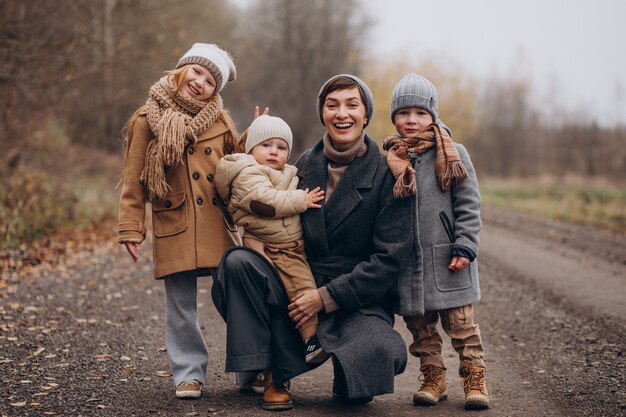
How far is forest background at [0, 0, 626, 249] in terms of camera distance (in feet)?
36.2

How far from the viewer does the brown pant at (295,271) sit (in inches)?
155

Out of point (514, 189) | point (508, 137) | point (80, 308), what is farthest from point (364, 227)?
point (508, 137)

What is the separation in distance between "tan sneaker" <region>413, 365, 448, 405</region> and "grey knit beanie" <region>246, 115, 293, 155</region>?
1.70 metres

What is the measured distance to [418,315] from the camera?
412 cm

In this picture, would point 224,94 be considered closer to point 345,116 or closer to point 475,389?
point 345,116

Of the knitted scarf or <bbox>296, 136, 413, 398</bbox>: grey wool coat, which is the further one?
the knitted scarf

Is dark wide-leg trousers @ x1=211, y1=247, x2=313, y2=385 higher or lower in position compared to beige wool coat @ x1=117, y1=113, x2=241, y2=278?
lower

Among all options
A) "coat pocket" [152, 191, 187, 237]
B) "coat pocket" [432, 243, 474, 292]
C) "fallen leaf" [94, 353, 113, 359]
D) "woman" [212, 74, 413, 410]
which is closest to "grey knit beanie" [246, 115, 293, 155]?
"woman" [212, 74, 413, 410]

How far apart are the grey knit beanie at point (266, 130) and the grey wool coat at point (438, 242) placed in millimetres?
856

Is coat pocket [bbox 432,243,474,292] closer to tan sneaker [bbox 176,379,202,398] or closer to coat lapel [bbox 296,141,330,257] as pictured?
coat lapel [bbox 296,141,330,257]

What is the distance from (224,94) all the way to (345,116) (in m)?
29.2

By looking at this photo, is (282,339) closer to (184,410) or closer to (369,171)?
(184,410)

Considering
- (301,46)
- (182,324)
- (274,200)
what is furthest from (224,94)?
(274,200)

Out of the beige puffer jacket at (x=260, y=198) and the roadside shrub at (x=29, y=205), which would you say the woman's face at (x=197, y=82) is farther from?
the roadside shrub at (x=29, y=205)
